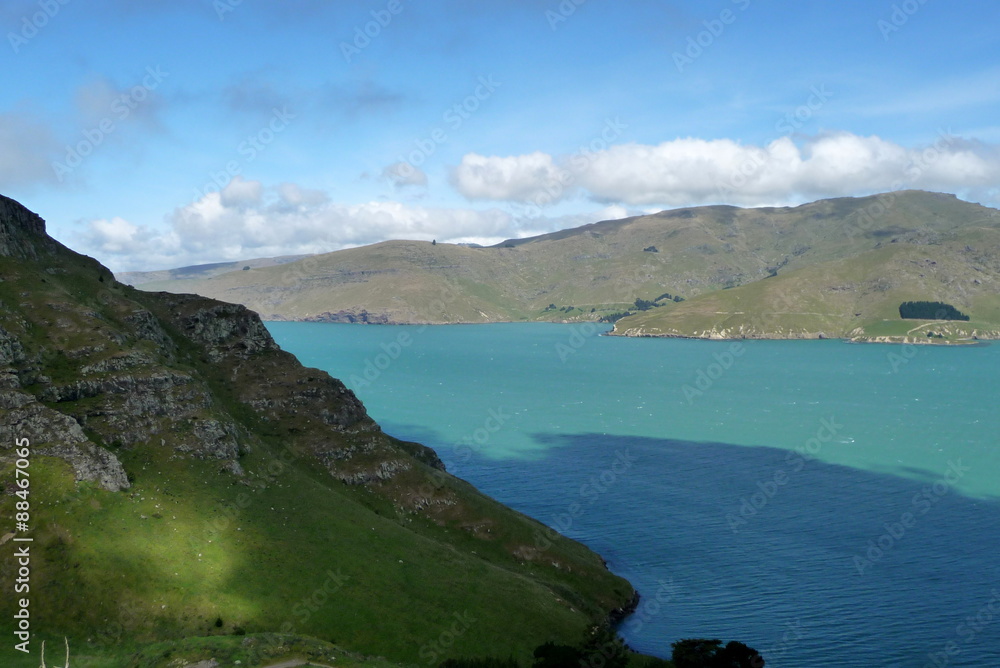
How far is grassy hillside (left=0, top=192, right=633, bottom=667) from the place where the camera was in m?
75.2

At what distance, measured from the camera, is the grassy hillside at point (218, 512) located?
75188mm

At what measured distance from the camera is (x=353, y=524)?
3863 inches

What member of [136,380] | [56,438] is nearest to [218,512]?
[56,438]

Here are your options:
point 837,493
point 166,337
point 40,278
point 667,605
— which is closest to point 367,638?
point 667,605

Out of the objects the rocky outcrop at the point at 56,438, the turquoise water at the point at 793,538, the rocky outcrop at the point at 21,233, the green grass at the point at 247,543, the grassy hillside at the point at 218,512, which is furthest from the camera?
the rocky outcrop at the point at 21,233

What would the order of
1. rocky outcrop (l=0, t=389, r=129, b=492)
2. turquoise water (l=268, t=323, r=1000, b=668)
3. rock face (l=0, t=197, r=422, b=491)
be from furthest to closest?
turquoise water (l=268, t=323, r=1000, b=668) < rock face (l=0, t=197, r=422, b=491) < rocky outcrop (l=0, t=389, r=129, b=492)

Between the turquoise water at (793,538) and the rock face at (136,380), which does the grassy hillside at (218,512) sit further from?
the turquoise water at (793,538)

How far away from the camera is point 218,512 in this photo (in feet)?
295

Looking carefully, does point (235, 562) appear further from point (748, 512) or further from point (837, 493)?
point (837, 493)

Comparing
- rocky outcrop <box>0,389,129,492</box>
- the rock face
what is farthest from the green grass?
rocky outcrop <box>0,389,129,492</box>

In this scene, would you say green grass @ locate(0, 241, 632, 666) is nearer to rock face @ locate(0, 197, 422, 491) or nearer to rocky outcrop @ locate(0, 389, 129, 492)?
rock face @ locate(0, 197, 422, 491)

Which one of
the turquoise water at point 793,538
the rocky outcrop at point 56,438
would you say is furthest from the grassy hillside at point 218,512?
the turquoise water at point 793,538

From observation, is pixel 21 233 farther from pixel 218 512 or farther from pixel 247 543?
pixel 247 543

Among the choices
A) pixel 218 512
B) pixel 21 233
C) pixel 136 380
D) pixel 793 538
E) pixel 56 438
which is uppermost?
pixel 21 233
